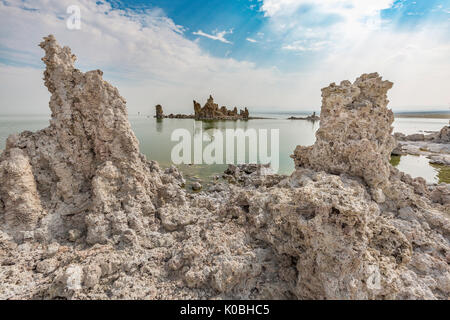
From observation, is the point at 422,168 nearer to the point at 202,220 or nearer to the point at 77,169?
the point at 202,220

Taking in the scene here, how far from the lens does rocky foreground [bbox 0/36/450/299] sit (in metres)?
3.61

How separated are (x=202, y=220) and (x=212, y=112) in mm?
86759

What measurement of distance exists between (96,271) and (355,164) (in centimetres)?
637

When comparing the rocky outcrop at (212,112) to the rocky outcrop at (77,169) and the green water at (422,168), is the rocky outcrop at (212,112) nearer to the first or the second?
the green water at (422,168)

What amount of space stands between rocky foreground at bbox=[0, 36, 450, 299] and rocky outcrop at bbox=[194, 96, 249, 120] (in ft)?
277

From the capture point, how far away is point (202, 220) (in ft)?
18.6

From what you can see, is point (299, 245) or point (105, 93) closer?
point (299, 245)

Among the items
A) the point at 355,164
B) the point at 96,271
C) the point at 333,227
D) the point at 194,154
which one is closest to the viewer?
the point at 333,227

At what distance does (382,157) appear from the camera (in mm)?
5637

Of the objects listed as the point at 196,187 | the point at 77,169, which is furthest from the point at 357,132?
the point at 77,169

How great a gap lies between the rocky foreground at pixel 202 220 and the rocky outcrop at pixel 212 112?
84.4 meters

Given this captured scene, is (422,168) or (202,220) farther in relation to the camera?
(422,168)
